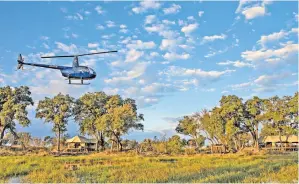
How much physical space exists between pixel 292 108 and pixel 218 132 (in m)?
10.6

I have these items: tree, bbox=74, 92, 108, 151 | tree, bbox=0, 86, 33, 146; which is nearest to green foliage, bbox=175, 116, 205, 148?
tree, bbox=74, 92, 108, 151

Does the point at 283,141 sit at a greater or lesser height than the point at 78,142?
lesser

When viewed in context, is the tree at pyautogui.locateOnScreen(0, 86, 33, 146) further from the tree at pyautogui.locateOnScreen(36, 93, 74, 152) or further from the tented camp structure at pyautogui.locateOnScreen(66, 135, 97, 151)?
the tented camp structure at pyautogui.locateOnScreen(66, 135, 97, 151)

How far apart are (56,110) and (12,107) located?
6564 millimetres

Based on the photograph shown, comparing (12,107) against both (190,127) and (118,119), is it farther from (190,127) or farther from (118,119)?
(190,127)

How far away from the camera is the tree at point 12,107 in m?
43.2

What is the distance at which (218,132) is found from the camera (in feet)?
152

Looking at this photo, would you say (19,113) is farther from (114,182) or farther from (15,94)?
(114,182)

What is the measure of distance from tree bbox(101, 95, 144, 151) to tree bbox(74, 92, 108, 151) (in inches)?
56.4

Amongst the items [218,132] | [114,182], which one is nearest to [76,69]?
[114,182]

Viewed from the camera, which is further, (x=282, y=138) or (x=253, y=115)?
(x=282, y=138)

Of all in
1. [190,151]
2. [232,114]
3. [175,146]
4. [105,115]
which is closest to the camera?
[175,146]

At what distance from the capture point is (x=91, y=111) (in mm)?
50625

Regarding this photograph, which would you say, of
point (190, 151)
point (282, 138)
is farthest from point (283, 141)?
point (190, 151)
